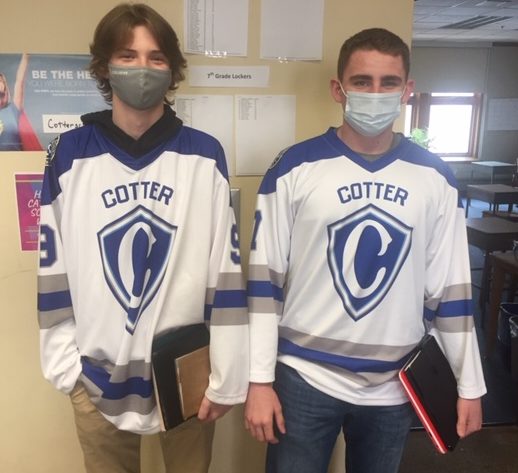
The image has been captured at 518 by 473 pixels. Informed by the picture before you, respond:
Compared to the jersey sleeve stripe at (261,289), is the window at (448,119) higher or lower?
higher

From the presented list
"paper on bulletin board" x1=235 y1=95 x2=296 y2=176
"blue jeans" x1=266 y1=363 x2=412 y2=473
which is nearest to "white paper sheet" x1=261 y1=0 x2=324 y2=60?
"paper on bulletin board" x1=235 y1=95 x2=296 y2=176

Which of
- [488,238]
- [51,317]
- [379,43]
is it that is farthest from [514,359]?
[51,317]

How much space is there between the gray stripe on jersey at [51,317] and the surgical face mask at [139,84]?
0.54 m

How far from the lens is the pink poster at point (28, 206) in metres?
1.60

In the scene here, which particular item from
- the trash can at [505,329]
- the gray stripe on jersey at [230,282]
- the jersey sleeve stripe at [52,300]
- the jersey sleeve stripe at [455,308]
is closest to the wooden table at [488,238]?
the trash can at [505,329]

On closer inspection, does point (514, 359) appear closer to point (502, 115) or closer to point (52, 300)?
point (52, 300)

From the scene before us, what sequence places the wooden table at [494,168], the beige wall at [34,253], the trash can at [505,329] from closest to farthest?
the beige wall at [34,253]
the trash can at [505,329]
the wooden table at [494,168]

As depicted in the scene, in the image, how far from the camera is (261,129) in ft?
5.38

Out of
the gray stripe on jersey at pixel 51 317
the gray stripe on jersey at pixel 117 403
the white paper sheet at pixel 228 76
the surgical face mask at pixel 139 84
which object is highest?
the white paper sheet at pixel 228 76

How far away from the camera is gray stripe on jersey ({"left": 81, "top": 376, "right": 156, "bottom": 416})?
3.94 ft

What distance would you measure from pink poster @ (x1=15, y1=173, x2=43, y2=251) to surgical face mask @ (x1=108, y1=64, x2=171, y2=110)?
2.06 ft

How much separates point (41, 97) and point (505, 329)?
113 inches

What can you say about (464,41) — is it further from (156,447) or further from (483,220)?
(156,447)

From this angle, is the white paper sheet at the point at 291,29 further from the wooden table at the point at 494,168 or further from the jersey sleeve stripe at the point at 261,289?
the wooden table at the point at 494,168
